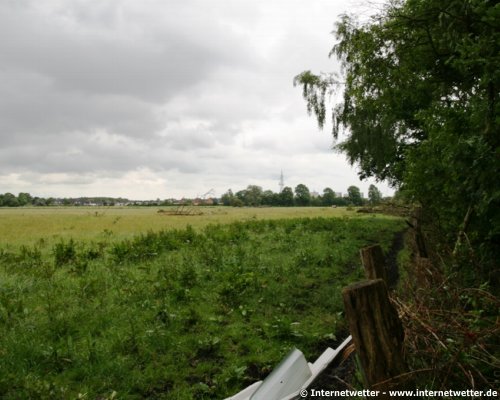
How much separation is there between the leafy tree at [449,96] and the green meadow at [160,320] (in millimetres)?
3248

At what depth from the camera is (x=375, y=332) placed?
264cm

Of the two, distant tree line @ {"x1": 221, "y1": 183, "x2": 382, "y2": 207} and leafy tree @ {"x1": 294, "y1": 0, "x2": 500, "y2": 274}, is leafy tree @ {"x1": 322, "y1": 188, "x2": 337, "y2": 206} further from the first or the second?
leafy tree @ {"x1": 294, "y1": 0, "x2": 500, "y2": 274}

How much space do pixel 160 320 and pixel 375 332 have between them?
5.17 m

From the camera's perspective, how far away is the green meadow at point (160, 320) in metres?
5.05

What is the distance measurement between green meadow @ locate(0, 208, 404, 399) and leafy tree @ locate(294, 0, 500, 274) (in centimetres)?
325

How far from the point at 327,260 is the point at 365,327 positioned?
9517 mm

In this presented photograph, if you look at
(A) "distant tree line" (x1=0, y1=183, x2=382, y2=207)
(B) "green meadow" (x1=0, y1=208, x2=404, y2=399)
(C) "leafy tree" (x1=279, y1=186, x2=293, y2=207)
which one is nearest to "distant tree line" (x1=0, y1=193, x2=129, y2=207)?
(A) "distant tree line" (x1=0, y1=183, x2=382, y2=207)

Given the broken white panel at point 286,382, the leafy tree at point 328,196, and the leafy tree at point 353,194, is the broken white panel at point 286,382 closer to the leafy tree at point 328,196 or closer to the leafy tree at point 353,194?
the leafy tree at point 353,194

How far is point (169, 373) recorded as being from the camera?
5285mm

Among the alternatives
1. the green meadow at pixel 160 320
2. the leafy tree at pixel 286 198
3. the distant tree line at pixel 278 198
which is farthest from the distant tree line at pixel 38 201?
the green meadow at pixel 160 320

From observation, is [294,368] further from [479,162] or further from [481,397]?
[479,162]

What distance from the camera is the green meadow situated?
505cm

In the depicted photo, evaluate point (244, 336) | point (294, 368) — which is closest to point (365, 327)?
point (294, 368)

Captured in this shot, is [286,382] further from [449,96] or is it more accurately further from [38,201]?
[38,201]
